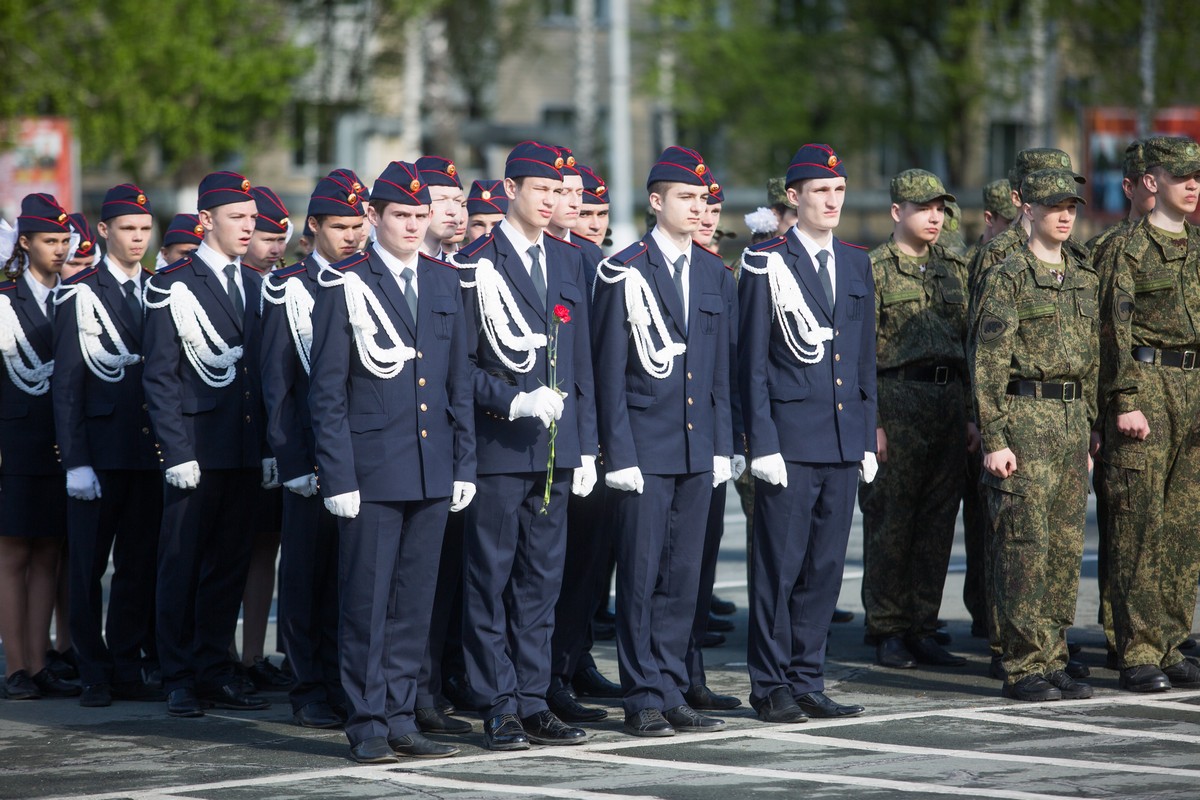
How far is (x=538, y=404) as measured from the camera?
24.6 feet

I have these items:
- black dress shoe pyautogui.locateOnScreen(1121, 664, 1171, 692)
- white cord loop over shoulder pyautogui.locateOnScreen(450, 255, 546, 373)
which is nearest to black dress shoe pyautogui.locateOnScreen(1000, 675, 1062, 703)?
black dress shoe pyautogui.locateOnScreen(1121, 664, 1171, 692)

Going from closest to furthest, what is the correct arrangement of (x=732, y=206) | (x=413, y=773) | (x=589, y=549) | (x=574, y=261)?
(x=413, y=773)
(x=574, y=261)
(x=589, y=549)
(x=732, y=206)

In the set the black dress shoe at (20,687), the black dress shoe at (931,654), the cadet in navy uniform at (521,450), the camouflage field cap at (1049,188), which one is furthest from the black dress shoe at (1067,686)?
the black dress shoe at (20,687)

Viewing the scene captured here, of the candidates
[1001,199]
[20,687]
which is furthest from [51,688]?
[1001,199]

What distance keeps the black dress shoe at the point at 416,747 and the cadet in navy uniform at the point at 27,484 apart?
2225mm

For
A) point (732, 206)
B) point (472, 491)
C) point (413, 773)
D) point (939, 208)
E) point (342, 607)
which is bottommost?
point (413, 773)

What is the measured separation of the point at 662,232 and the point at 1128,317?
7.61 ft

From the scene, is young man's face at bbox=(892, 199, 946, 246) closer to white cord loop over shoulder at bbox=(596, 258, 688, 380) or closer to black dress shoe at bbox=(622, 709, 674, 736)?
white cord loop over shoulder at bbox=(596, 258, 688, 380)

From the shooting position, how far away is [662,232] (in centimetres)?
812

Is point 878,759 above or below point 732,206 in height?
below

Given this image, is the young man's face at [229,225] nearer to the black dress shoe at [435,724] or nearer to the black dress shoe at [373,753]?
the black dress shoe at [435,724]

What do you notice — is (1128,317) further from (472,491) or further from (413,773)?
(413,773)

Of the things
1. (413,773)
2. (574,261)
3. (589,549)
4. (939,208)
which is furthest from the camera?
(939,208)

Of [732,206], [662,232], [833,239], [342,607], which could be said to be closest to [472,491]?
[342,607]
